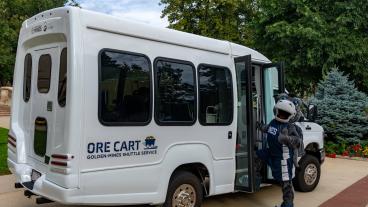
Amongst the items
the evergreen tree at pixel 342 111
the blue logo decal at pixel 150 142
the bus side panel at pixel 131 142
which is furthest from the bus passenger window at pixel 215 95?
the evergreen tree at pixel 342 111

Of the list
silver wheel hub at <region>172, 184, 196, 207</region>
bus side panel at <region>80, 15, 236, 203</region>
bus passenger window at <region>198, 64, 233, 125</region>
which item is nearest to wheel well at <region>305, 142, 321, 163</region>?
bus passenger window at <region>198, 64, 233, 125</region>

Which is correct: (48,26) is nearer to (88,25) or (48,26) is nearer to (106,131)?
(88,25)

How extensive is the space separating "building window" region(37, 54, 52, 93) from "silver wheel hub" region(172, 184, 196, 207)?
6.92 ft

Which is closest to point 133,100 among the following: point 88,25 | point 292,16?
point 88,25

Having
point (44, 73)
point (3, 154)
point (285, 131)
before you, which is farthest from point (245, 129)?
point (3, 154)

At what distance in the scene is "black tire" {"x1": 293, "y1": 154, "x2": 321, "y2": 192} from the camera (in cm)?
805

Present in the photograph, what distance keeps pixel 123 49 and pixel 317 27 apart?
39.8 ft

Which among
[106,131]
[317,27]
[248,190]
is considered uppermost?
[317,27]

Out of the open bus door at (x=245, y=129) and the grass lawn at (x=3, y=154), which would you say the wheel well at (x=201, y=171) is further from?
the grass lawn at (x=3, y=154)

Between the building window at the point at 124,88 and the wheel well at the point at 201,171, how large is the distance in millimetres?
994

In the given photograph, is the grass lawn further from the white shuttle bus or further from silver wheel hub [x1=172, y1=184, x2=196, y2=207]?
silver wheel hub [x1=172, y1=184, x2=196, y2=207]

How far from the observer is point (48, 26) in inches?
211

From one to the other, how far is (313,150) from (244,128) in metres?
2.30

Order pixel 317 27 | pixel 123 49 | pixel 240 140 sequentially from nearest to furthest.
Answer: pixel 123 49 → pixel 240 140 → pixel 317 27
